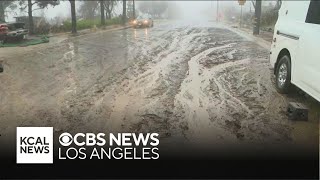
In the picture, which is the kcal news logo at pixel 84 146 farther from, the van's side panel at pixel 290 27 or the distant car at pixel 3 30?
the distant car at pixel 3 30

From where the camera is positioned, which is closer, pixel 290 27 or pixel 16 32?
pixel 290 27

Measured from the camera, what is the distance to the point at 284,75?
820 centimetres

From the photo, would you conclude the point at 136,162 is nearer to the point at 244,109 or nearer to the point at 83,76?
the point at 244,109

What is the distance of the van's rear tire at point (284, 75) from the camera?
7.98 meters

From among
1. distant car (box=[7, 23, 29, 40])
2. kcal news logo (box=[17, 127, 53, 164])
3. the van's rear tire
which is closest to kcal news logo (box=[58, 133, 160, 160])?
kcal news logo (box=[17, 127, 53, 164])

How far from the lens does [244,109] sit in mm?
7238

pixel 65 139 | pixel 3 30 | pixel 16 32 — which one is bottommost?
pixel 65 139

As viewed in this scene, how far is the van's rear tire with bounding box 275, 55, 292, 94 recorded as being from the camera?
7980 millimetres

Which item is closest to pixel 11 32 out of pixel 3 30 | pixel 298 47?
pixel 3 30

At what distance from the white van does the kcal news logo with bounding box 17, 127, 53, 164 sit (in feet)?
14.3

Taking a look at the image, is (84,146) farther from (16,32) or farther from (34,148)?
(16,32)

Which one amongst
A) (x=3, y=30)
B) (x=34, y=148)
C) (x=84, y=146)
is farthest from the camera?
(x=3, y=30)

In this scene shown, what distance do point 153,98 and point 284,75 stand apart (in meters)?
2.82

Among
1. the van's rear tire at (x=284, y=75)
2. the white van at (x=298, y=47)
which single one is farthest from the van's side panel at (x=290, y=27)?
the van's rear tire at (x=284, y=75)
